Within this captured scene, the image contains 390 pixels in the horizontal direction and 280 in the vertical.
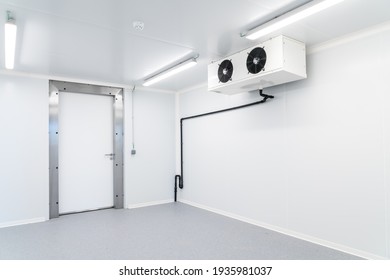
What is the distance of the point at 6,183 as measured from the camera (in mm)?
4230

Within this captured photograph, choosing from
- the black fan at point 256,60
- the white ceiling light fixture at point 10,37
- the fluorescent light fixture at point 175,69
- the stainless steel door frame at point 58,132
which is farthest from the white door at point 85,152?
the black fan at point 256,60

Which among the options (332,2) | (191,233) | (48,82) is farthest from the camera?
(48,82)

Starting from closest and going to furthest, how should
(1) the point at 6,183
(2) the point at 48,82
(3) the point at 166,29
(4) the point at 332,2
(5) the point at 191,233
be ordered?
1. (4) the point at 332,2
2. (3) the point at 166,29
3. (5) the point at 191,233
4. (1) the point at 6,183
5. (2) the point at 48,82

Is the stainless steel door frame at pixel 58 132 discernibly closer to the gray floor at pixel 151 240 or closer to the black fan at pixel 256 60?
the gray floor at pixel 151 240

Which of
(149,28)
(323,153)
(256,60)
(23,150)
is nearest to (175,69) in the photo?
(149,28)

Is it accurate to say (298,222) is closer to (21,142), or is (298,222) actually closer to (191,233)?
(191,233)

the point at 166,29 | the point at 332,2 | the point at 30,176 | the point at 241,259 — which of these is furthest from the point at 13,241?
the point at 332,2

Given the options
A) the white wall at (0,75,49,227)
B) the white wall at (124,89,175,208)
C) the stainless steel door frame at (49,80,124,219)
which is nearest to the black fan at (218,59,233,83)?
the white wall at (124,89,175,208)

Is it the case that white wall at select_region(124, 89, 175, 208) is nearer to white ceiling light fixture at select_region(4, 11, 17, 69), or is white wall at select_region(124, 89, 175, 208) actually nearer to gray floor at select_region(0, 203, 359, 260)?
gray floor at select_region(0, 203, 359, 260)

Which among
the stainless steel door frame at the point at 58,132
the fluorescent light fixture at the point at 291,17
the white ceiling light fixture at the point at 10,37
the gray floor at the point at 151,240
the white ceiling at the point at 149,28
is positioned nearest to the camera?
the fluorescent light fixture at the point at 291,17

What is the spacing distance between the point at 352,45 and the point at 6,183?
5.35 m

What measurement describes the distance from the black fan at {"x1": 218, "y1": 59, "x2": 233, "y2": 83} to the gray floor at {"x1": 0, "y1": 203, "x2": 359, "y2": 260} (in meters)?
2.22

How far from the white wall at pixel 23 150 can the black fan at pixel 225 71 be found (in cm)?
312

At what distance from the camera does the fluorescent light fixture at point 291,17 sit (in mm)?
2281
